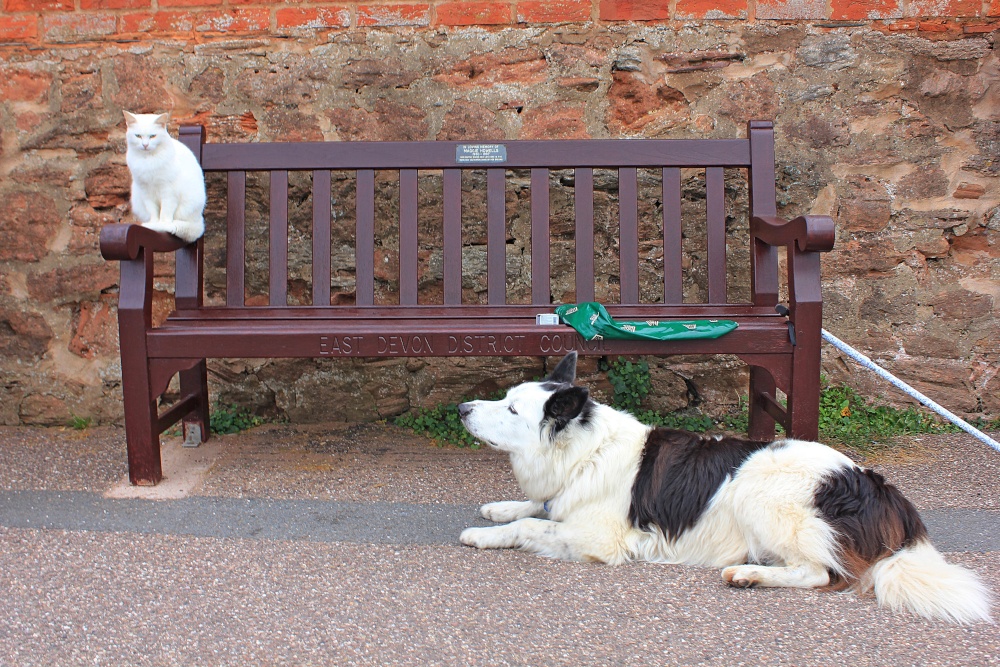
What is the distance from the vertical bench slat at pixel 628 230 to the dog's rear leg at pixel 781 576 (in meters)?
1.53

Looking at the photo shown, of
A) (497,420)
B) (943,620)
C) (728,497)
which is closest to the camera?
(943,620)

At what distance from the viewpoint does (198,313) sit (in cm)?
330

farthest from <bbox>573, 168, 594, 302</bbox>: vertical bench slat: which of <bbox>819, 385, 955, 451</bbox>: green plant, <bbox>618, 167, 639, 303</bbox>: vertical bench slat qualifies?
<bbox>819, 385, 955, 451</bbox>: green plant

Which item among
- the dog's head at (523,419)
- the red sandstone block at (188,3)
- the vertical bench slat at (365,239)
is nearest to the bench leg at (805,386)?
the dog's head at (523,419)

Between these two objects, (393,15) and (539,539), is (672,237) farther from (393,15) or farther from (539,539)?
(393,15)

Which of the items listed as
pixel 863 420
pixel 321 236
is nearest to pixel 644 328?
pixel 321 236

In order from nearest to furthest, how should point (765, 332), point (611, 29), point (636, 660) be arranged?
1. point (636, 660)
2. point (765, 332)
3. point (611, 29)

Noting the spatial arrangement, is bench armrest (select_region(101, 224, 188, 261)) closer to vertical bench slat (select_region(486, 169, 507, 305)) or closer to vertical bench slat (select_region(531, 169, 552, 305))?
vertical bench slat (select_region(486, 169, 507, 305))

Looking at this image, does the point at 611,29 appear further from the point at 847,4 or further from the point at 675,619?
the point at 675,619

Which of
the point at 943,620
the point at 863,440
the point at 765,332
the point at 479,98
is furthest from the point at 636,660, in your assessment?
the point at 479,98

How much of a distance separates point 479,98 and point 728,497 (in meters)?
2.42

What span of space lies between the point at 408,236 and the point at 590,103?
46.2 inches

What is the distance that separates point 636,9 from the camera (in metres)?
3.86

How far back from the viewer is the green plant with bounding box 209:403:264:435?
3.90 meters
